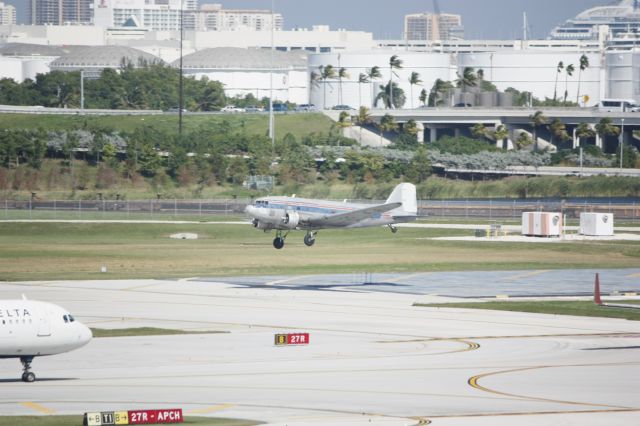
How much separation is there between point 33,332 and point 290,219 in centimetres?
4628

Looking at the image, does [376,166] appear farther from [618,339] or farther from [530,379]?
[530,379]

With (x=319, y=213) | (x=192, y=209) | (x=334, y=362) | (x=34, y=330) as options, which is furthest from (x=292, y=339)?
(x=192, y=209)

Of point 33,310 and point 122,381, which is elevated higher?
point 33,310

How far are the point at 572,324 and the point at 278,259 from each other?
3942 centimetres

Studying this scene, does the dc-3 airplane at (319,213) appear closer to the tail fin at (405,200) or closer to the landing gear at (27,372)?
the tail fin at (405,200)

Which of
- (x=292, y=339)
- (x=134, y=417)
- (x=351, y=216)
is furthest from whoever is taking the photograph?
(x=351, y=216)

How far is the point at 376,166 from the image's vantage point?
187 metres

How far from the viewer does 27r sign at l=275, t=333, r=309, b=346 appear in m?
59.8

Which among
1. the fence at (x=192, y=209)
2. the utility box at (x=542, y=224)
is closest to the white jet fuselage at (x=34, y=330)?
the utility box at (x=542, y=224)

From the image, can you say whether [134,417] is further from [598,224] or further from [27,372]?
[598,224]

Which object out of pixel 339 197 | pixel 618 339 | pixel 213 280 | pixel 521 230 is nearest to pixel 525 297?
pixel 618 339

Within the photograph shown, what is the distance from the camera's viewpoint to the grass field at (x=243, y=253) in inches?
3789

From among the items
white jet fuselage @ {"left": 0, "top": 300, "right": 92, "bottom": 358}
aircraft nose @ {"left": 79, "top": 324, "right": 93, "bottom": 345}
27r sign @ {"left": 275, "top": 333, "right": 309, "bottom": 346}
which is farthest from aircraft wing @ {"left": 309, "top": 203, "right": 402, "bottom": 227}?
white jet fuselage @ {"left": 0, "top": 300, "right": 92, "bottom": 358}

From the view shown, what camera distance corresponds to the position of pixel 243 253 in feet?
350
